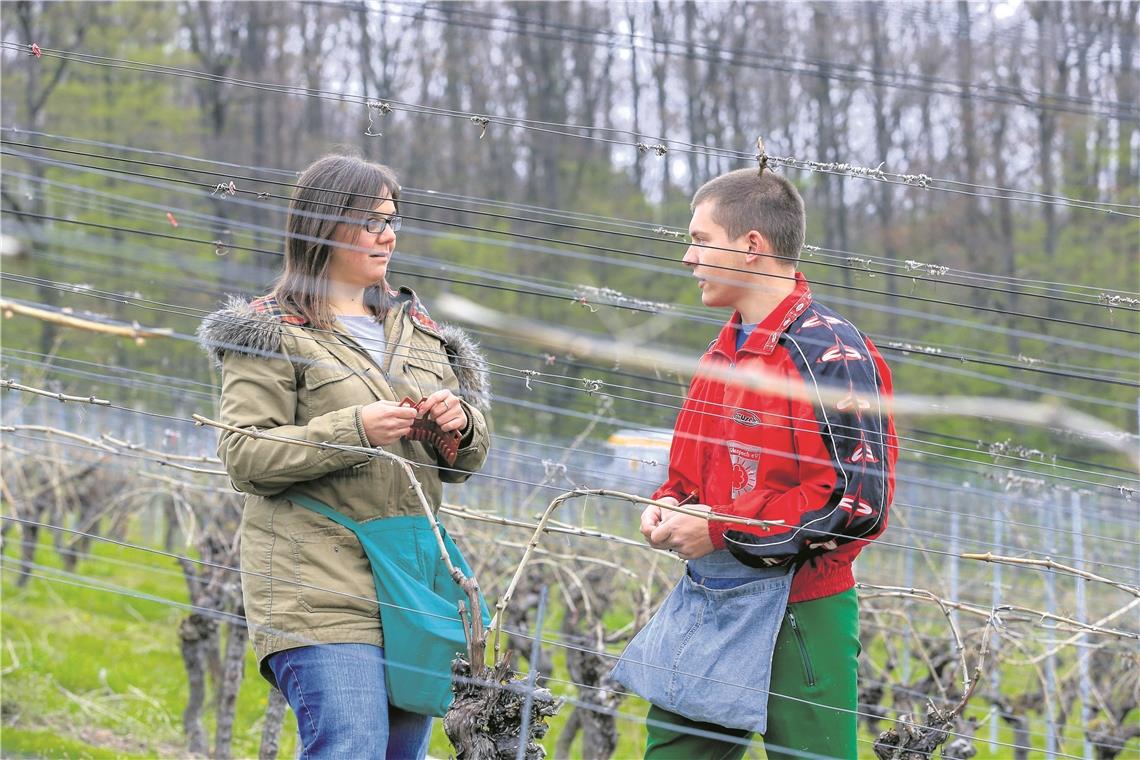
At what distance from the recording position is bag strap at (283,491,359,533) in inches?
102

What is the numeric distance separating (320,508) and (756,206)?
1094 millimetres

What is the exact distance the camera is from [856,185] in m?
21.3

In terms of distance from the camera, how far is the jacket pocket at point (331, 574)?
8.23 feet

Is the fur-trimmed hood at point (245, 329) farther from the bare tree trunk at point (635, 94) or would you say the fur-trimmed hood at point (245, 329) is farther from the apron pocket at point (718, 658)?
the bare tree trunk at point (635, 94)

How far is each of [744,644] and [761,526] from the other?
0.26 meters

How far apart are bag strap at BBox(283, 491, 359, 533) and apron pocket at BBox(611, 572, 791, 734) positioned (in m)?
0.62

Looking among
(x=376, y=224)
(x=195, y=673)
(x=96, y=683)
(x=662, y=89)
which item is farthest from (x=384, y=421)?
(x=662, y=89)

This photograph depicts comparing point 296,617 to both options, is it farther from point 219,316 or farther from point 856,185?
point 856,185

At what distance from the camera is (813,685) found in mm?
2512

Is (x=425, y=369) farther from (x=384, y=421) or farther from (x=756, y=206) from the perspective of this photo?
(x=756, y=206)

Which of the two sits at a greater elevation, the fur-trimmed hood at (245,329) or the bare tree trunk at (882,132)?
the bare tree trunk at (882,132)

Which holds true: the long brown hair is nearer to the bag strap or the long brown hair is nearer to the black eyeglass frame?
the black eyeglass frame

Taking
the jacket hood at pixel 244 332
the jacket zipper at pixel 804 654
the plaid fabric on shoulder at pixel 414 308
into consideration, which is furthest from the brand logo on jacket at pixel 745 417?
the jacket hood at pixel 244 332

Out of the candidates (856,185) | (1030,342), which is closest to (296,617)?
(1030,342)
